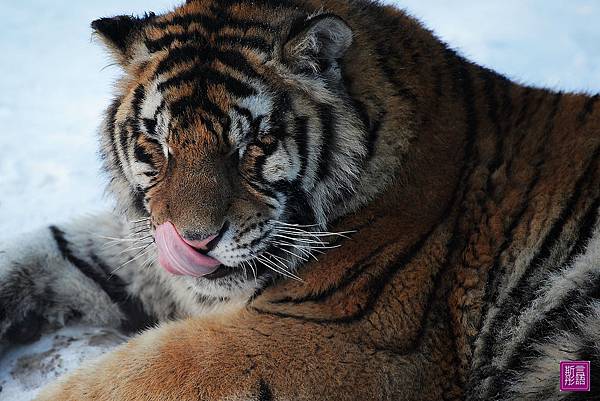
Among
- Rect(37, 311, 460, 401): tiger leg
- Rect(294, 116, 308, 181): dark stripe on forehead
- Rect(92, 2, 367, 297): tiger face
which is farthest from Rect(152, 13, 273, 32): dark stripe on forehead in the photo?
Rect(37, 311, 460, 401): tiger leg

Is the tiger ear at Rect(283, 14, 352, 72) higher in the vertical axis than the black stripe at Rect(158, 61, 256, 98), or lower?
→ higher

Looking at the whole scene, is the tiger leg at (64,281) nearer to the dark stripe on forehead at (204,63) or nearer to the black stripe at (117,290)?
the black stripe at (117,290)

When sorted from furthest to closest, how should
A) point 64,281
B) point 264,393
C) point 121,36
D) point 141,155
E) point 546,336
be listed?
point 64,281 → point 121,36 → point 141,155 → point 546,336 → point 264,393

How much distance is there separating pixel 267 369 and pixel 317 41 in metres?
0.98

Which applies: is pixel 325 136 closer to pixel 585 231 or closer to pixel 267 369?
pixel 267 369

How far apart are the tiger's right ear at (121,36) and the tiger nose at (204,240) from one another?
704 millimetres

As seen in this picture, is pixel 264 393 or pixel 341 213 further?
pixel 341 213

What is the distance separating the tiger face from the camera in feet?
6.94

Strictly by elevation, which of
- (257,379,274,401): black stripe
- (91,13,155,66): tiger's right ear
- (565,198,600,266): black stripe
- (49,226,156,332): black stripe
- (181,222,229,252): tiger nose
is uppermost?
(91,13,155,66): tiger's right ear

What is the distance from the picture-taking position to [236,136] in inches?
84.4

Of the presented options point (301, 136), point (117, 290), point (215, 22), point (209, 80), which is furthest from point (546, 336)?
point (117, 290)

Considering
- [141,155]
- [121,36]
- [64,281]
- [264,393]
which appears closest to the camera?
[264,393]

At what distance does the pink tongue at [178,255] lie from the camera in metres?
2.10

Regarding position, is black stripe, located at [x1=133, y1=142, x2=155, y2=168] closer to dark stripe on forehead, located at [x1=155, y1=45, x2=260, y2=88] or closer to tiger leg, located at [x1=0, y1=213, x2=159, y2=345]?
dark stripe on forehead, located at [x1=155, y1=45, x2=260, y2=88]
